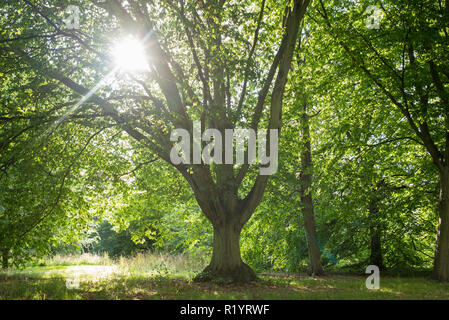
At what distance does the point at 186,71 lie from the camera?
10305 millimetres

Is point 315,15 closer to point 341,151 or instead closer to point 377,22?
point 377,22

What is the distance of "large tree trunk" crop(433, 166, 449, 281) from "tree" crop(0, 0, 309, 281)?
6.17m

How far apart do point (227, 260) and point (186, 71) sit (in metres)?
5.75

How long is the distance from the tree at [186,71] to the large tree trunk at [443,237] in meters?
6.17

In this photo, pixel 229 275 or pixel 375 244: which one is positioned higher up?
pixel 375 244

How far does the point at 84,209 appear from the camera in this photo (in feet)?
32.4

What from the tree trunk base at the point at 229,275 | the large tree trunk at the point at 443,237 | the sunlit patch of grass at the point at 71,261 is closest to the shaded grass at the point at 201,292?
the tree trunk base at the point at 229,275

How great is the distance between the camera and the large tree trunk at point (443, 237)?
34.9 ft

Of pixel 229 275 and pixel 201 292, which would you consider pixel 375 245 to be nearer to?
pixel 229 275

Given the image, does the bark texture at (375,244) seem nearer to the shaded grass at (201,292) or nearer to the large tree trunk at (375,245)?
the large tree trunk at (375,245)

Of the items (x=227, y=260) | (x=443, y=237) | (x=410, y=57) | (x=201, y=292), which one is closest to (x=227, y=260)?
(x=227, y=260)
